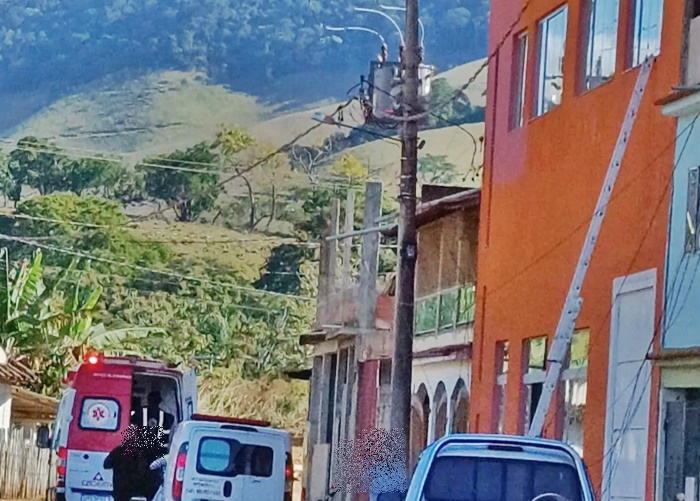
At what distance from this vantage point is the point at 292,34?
127m

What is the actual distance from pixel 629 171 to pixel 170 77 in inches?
4226

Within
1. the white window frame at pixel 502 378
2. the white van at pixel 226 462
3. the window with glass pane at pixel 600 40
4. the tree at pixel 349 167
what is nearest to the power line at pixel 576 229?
the white window frame at pixel 502 378

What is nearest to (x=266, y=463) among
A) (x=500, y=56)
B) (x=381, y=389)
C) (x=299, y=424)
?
(x=500, y=56)

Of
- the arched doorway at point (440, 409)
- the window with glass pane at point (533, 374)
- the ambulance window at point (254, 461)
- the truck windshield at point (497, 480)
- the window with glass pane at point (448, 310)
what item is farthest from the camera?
the arched doorway at point (440, 409)

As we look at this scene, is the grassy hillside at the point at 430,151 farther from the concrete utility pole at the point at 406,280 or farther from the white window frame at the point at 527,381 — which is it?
the white window frame at the point at 527,381

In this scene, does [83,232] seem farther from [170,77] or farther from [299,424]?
[170,77]

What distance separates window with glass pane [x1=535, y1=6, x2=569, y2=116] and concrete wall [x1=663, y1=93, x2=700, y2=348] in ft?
18.4

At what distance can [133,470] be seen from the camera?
76.0 feet

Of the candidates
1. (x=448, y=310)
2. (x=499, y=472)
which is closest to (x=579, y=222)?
(x=499, y=472)

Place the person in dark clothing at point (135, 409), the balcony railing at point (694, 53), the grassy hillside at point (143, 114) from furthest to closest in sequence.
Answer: the grassy hillside at point (143, 114) < the person in dark clothing at point (135, 409) < the balcony railing at point (694, 53)

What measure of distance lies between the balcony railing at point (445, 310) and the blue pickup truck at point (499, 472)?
1631cm

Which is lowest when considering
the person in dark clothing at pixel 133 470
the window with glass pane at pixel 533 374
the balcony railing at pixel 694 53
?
the person in dark clothing at pixel 133 470

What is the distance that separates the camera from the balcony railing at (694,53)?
19.0 meters

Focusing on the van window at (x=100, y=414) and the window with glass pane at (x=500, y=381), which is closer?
the van window at (x=100, y=414)
